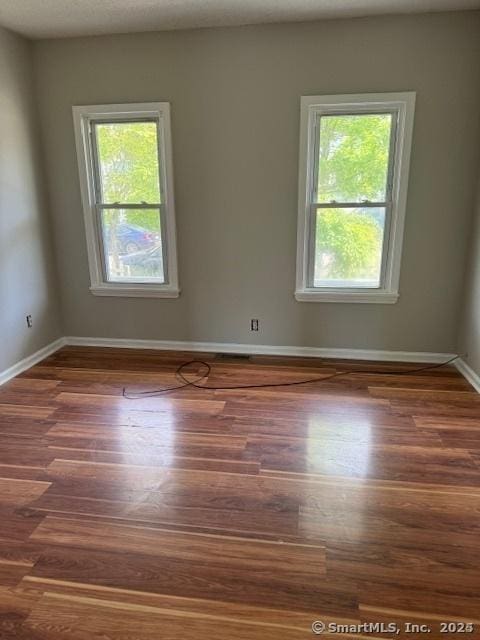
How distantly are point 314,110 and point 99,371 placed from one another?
2760 mm

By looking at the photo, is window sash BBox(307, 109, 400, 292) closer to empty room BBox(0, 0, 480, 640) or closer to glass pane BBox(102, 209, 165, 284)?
empty room BBox(0, 0, 480, 640)

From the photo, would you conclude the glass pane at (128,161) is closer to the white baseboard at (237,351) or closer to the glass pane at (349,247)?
the white baseboard at (237,351)

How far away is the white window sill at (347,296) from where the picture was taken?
3.51 m

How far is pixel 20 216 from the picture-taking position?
3438 mm

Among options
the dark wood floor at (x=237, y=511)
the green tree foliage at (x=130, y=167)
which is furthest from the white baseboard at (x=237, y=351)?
the green tree foliage at (x=130, y=167)

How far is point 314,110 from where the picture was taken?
3.23m

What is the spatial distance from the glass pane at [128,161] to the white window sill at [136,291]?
0.77 metres

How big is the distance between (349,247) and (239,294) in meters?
1.04

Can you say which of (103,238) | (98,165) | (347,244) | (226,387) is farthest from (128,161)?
(226,387)

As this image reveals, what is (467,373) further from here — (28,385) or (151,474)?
(28,385)

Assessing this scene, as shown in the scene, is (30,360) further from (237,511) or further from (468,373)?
(468,373)

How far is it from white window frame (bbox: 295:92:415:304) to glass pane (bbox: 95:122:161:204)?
1.28 metres

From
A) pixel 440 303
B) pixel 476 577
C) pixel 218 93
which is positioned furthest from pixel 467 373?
pixel 218 93

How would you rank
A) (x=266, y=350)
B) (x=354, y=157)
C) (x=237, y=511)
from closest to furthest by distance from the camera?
(x=237, y=511), (x=354, y=157), (x=266, y=350)
